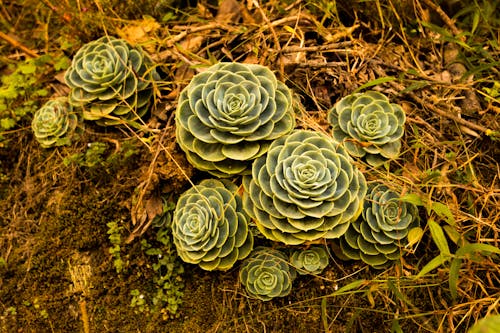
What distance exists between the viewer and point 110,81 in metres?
2.25

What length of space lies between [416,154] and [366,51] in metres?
0.63

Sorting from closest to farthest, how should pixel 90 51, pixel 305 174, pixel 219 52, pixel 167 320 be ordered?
1. pixel 305 174
2. pixel 167 320
3. pixel 90 51
4. pixel 219 52

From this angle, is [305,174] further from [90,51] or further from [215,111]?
[90,51]

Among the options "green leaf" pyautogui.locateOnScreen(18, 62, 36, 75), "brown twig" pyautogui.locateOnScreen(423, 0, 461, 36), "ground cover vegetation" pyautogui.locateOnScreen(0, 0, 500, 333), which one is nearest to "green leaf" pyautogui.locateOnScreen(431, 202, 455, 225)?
"ground cover vegetation" pyautogui.locateOnScreen(0, 0, 500, 333)

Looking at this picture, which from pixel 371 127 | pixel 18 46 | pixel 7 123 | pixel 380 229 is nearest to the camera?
pixel 380 229

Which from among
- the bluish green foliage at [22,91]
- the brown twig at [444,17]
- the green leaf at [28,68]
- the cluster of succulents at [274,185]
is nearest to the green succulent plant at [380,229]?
the cluster of succulents at [274,185]

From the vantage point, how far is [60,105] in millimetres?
2375

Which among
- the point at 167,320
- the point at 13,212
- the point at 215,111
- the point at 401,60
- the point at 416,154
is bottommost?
the point at 167,320

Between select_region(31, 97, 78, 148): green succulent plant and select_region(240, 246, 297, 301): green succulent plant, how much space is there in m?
1.15

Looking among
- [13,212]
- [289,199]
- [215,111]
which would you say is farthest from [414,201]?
[13,212]

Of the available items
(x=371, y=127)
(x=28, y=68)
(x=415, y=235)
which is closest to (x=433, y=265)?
(x=415, y=235)

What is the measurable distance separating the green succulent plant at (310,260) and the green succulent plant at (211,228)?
0.22 meters

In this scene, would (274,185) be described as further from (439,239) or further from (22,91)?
(22,91)

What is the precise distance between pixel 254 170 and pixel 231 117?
24cm
